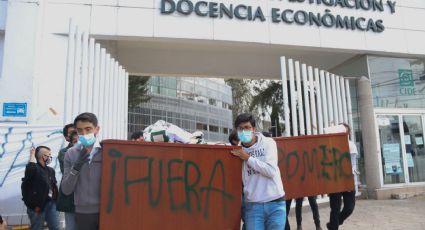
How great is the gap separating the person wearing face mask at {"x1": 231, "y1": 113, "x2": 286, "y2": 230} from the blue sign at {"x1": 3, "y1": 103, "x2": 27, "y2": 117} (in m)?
5.35

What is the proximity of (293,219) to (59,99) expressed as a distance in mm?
5248

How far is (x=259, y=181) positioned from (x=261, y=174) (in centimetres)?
7

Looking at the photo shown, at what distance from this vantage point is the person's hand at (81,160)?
2.93 metres

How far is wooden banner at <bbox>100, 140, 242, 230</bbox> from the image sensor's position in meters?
3.17

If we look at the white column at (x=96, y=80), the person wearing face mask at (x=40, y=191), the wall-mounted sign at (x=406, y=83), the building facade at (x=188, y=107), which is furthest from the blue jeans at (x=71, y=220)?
the building facade at (x=188, y=107)

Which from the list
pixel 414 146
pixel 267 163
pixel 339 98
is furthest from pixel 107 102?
pixel 414 146

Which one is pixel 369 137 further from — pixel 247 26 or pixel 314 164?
pixel 314 164

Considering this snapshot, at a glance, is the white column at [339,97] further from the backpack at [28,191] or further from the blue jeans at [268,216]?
the backpack at [28,191]

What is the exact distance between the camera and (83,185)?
3.03 m

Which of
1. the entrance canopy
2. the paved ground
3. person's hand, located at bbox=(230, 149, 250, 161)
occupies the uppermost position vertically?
the entrance canopy

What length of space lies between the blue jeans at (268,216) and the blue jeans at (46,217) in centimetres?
302

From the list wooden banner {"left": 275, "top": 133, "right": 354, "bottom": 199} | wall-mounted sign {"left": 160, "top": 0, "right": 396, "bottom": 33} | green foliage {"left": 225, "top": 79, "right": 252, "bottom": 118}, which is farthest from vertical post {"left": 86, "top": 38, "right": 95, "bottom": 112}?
green foliage {"left": 225, "top": 79, "right": 252, "bottom": 118}

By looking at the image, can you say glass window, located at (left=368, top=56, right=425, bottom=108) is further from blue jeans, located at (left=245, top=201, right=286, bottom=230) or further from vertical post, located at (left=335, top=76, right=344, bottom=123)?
blue jeans, located at (left=245, top=201, right=286, bottom=230)

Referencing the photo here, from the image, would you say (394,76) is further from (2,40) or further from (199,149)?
(2,40)
